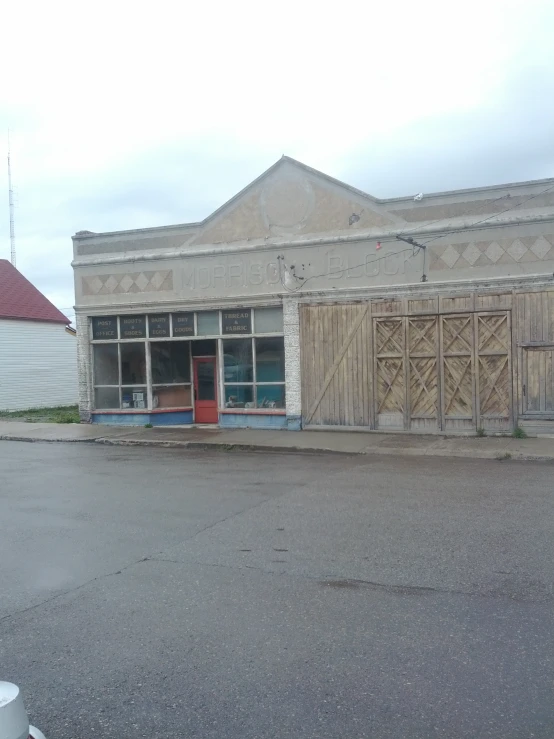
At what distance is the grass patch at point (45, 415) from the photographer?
23.3 meters

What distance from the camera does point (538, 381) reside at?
15531 mm

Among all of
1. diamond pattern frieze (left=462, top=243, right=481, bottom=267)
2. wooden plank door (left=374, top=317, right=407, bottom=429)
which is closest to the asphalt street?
wooden plank door (left=374, top=317, right=407, bottom=429)

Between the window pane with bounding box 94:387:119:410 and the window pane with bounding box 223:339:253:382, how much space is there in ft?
12.1

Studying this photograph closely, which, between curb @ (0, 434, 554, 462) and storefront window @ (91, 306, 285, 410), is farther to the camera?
storefront window @ (91, 306, 285, 410)

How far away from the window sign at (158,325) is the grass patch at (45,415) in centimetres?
439

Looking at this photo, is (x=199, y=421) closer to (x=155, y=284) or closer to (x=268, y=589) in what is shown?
(x=155, y=284)

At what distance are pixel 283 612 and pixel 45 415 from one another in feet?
73.7

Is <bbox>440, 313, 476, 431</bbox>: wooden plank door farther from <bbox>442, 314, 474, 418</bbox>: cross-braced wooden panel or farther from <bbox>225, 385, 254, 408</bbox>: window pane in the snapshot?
<bbox>225, 385, 254, 408</bbox>: window pane

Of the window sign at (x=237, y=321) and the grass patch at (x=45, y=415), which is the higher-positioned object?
the window sign at (x=237, y=321)

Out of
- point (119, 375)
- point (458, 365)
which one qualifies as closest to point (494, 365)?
point (458, 365)

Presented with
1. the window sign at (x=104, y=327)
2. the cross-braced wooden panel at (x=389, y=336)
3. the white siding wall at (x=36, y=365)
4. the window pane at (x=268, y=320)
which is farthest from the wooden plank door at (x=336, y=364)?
the white siding wall at (x=36, y=365)

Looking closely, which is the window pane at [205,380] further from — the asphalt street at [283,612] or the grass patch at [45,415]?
the asphalt street at [283,612]

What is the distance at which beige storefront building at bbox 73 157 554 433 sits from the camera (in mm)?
15789

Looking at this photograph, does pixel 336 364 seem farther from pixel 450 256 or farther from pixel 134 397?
pixel 134 397
